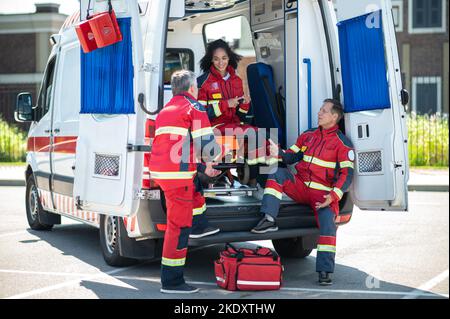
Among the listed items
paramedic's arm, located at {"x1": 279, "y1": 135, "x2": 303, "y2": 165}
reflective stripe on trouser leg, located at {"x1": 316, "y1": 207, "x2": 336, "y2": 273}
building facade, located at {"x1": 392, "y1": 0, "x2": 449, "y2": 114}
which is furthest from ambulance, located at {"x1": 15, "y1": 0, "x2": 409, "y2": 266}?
building facade, located at {"x1": 392, "y1": 0, "x2": 449, "y2": 114}

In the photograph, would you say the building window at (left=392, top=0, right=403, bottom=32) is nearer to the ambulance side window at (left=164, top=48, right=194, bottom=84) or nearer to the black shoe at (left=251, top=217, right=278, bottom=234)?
the ambulance side window at (left=164, top=48, right=194, bottom=84)

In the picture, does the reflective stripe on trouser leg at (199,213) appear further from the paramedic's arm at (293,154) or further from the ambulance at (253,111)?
the paramedic's arm at (293,154)

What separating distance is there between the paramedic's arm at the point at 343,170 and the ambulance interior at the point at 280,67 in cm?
46

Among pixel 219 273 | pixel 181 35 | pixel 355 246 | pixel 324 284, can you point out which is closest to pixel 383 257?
pixel 355 246

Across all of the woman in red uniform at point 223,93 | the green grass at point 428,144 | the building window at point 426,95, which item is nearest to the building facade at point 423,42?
the building window at point 426,95

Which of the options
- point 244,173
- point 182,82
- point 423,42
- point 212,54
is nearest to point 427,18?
point 423,42

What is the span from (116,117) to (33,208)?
3.80m

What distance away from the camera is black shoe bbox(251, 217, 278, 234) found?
23.1 feet

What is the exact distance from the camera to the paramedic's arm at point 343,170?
718 centimetres

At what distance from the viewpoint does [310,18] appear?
25.8 ft

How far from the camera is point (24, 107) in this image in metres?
9.66

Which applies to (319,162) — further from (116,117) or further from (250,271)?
(116,117)
